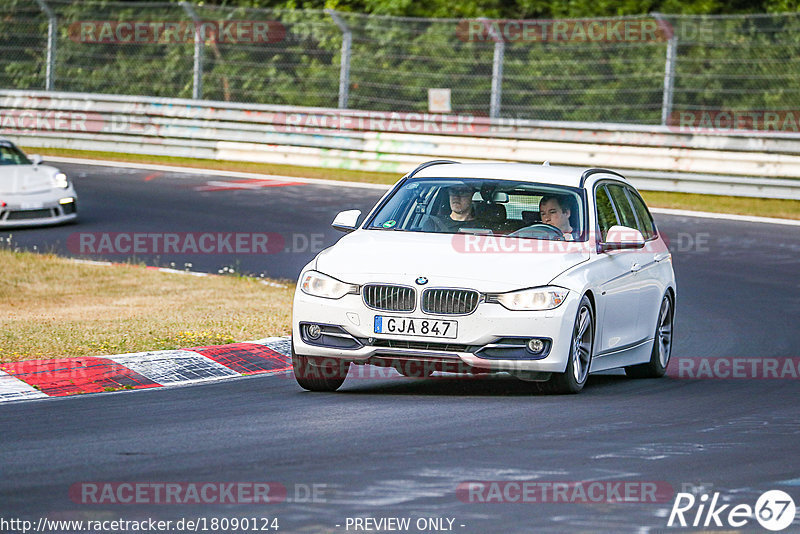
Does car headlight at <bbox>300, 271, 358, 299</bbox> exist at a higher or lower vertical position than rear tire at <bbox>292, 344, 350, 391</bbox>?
higher

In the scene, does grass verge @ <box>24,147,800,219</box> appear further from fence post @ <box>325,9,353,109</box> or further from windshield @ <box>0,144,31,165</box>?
windshield @ <box>0,144,31,165</box>

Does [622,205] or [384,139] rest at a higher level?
[622,205]

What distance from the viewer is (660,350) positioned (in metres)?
10.8

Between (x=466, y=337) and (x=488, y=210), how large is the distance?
57.5 inches

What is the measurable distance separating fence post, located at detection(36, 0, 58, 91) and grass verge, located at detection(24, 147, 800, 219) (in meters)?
1.40

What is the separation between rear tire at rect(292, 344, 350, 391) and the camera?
29.8 feet

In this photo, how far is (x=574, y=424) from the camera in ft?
26.3

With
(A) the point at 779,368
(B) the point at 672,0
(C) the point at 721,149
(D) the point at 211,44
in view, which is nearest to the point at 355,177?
(D) the point at 211,44

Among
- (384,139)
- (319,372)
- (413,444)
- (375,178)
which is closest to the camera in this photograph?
(413,444)

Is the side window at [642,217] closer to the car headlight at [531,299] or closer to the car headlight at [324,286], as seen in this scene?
the car headlight at [531,299]

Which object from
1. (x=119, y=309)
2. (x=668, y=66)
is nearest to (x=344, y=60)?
(x=668, y=66)

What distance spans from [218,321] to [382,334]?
150 inches

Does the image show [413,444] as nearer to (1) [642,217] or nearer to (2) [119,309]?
(1) [642,217]

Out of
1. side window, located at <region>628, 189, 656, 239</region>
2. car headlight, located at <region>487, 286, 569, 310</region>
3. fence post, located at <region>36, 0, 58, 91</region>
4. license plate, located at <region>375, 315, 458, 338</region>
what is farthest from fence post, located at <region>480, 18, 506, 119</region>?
license plate, located at <region>375, 315, 458, 338</region>
